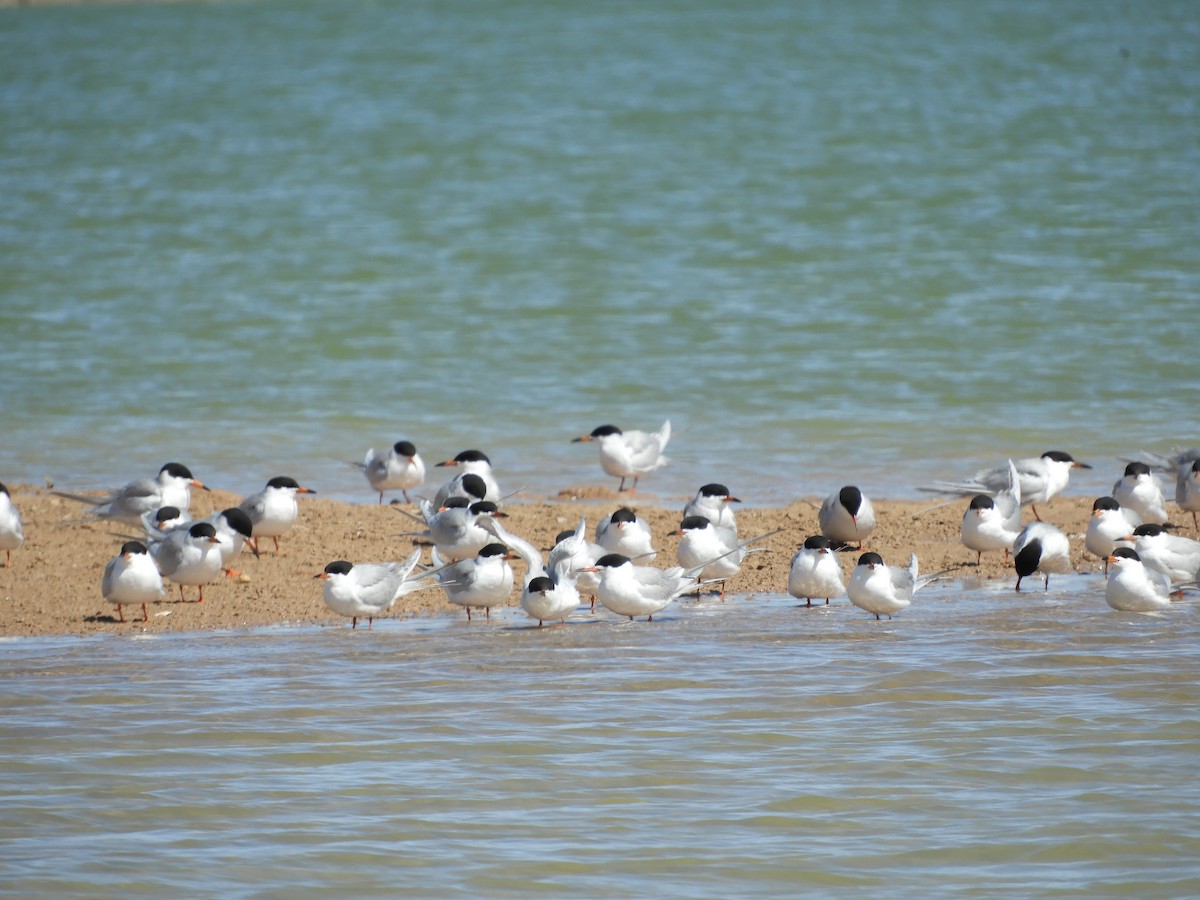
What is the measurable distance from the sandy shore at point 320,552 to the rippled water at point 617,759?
57cm

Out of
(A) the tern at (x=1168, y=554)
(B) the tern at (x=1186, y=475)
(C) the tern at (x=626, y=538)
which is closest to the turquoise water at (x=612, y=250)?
(B) the tern at (x=1186, y=475)

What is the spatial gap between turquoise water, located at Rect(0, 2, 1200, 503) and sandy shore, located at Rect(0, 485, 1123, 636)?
1.21 m

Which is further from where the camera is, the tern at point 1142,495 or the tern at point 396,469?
the tern at point 396,469

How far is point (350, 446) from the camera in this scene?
47.4 feet

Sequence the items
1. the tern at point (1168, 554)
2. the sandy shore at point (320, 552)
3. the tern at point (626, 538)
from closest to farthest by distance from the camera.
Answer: the sandy shore at point (320, 552) → the tern at point (1168, 554) → the tern at point (626, 538)

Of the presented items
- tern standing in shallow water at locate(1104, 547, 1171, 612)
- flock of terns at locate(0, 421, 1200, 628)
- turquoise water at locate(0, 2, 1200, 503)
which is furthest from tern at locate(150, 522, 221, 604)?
tern standing in shallow water at locate(1104, 547, 1171, 612)

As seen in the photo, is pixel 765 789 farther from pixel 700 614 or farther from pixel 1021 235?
pixel 1021 235

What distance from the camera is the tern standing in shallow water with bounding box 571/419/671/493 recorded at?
12.0 meters

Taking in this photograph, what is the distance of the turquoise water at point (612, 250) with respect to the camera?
14914 millimetres

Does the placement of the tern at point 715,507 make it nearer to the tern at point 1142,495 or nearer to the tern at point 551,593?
the tern at point 551,593

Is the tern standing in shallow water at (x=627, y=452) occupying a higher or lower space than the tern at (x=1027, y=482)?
higher

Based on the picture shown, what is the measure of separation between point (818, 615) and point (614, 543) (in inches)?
56.8

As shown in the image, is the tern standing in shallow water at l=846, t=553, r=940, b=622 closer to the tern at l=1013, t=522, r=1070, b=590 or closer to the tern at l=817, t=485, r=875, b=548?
the tern at l=1013, t=522, r=1070, b=590

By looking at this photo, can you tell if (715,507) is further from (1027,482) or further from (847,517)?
(1027,482)
